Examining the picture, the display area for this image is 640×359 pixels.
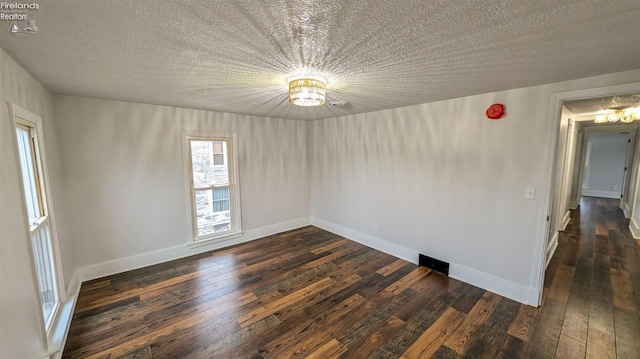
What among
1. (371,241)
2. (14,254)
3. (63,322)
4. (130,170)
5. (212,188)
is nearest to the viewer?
(14,254)

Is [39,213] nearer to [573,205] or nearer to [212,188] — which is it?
[212,188]

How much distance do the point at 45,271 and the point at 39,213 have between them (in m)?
0.51

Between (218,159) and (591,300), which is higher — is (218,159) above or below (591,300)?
above

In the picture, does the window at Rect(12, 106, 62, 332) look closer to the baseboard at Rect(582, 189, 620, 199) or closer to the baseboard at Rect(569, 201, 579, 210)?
the baseboard at Rect(569, 201, 579, 210)

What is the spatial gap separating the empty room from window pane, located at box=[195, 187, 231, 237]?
24 mm

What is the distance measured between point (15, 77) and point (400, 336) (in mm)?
3464

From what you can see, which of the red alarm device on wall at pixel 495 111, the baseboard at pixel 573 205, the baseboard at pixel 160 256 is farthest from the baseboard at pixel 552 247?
the baseboard at pixel 160 256

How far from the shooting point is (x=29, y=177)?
2072 mm

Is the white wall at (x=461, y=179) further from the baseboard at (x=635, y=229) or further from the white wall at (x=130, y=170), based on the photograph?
the baseboard at (x=635, y=229)

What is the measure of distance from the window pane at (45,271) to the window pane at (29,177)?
0.52ft

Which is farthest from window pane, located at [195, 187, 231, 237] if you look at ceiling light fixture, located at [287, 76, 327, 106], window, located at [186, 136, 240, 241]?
ceiling light fixture, located at [287, 76, 327, 106]

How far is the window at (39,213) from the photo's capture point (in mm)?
1990

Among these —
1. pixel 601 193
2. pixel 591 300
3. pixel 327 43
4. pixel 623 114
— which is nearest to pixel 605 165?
pixel 601 193

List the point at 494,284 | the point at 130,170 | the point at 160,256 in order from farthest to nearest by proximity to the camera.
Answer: the point at 160,256 → the point at 130,170 → the point at 494,284
